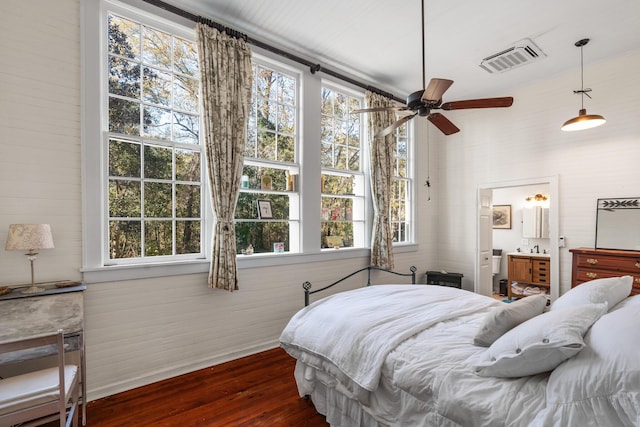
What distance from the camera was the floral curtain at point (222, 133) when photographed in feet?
10.3

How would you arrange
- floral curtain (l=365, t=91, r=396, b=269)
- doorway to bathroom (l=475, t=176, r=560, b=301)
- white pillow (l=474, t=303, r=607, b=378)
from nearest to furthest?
white pillow (l=474, t=303, r=607, b=378) < floral curtain (l=365, t=91, r=396, b=269) < doorway to bathroom (l=475, t=176, r=560, b=301)

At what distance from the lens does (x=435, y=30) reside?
3.51 m

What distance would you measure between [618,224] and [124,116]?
561 cm

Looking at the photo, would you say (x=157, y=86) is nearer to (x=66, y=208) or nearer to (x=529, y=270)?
(x=66, y=208)

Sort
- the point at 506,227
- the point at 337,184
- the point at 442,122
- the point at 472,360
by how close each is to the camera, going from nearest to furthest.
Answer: the point at 472,360 → the point at 442,122 → the point at 337,184 → the point at 506,227

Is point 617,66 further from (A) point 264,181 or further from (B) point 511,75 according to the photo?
(A) point 264,181

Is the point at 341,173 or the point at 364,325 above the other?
the point at 341,173

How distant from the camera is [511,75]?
4.51 meters

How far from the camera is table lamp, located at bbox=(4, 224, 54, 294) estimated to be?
215cm

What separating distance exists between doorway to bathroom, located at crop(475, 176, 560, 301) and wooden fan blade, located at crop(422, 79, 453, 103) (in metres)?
3.28

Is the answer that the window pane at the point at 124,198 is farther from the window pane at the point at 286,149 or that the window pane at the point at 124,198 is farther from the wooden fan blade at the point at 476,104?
the wooden fan blade at the point at 476,104

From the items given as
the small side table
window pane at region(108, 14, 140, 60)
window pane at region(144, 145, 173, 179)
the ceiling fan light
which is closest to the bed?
the small side table

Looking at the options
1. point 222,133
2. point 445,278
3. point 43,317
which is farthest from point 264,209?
point 445,278

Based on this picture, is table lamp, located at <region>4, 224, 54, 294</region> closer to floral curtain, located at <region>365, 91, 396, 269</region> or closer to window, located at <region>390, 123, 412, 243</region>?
A: floral curtain, located at <region>365, 91, 396, 269</region>
